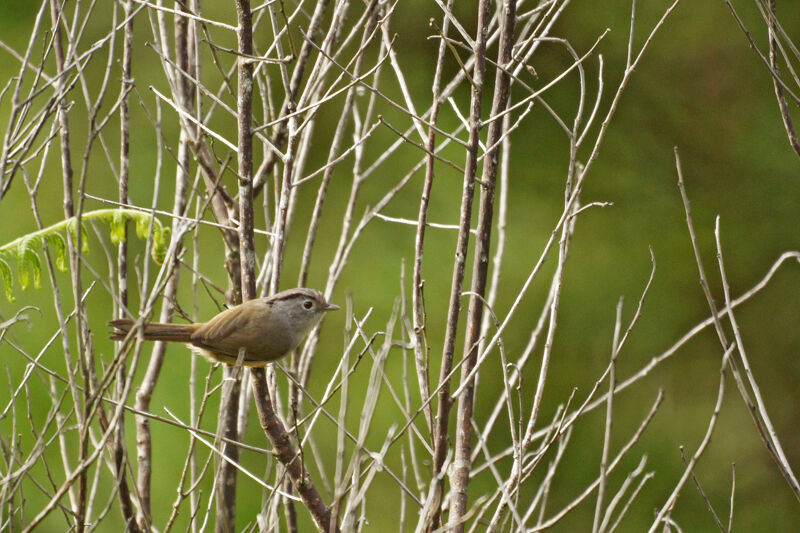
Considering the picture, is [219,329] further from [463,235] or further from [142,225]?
[463,235]

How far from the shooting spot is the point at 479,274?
293 cm

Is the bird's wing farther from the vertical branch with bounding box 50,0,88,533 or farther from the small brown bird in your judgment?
the vertical branch with bounding box 50,0,88,533

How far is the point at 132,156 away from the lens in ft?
24.5

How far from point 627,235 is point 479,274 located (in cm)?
499

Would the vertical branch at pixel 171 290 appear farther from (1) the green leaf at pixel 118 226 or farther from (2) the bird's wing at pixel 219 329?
(1) the green leaf at pixel 118 226

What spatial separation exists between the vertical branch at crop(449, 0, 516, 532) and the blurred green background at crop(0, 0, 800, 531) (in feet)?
13.2

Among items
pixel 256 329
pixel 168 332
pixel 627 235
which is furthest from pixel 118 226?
pixel 627 235

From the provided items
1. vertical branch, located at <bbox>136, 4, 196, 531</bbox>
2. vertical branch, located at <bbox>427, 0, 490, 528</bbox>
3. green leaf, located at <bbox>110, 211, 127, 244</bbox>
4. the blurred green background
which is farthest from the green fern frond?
the blurred green background

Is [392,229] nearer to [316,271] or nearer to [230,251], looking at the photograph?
[316,271]

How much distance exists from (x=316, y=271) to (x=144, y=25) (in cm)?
245

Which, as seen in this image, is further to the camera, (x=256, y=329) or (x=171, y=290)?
(x=171, y=290)

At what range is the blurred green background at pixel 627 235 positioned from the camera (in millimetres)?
7266

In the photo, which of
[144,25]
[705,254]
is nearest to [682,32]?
[705,254]

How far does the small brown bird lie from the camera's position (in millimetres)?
3326
